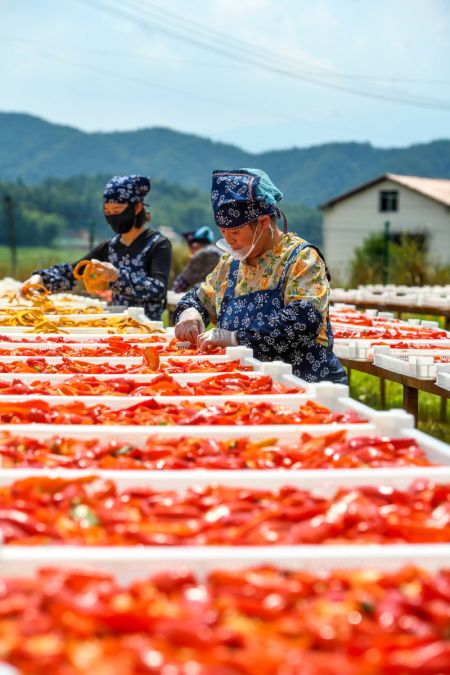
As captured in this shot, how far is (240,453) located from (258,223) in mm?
2048

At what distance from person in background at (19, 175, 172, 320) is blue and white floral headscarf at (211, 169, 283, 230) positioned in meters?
2.23

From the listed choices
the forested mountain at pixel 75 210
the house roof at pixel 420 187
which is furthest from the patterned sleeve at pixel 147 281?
the house roof at pixel 420 187

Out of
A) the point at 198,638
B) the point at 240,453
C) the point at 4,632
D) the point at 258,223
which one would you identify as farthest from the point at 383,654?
the point at 258,223

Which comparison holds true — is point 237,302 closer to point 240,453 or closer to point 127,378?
point 127,378

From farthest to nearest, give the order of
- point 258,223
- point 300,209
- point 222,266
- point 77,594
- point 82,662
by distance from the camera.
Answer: point 300,209 → point 222,266 → point 258,223 → point 77,594 → point 82,662

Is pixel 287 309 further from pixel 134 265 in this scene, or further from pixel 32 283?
pixel 32 283

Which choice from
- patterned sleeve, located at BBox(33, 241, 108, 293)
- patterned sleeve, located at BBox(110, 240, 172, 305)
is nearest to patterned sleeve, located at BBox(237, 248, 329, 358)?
patterned sleeve, located at BBox(110, 240, 172, 305)

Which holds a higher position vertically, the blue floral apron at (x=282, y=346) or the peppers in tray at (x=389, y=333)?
the blue floral apron at (x=282, y=346)

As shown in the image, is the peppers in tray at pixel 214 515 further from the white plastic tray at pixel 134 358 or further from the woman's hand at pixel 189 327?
the woman's hand at pixel 189 327

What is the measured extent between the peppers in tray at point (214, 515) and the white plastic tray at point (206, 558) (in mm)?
98

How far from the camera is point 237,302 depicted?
5051mm

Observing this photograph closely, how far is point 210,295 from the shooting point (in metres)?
5.41

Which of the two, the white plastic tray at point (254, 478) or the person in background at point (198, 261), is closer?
the white plastic tray at point (254, 478)

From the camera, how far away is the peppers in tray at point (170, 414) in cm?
338
